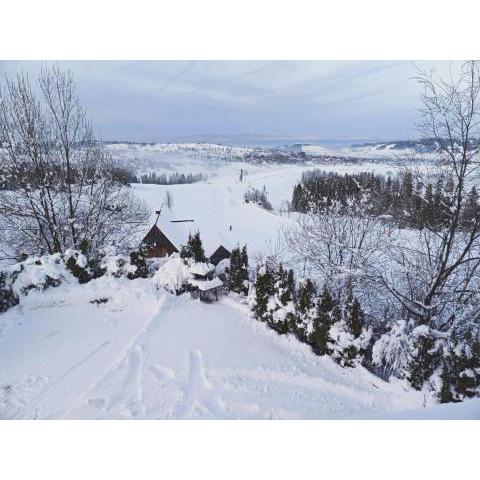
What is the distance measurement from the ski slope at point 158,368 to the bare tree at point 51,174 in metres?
2.96

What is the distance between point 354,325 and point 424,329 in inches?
35.5

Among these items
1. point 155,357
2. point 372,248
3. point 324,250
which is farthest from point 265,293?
point 324,250

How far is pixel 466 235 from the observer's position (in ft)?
16.1

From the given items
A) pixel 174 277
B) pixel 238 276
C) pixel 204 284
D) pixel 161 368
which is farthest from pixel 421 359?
pixel 174 277

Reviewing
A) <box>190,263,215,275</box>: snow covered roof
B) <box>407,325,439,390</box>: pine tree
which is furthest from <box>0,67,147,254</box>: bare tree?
<box>407,325,439,390</box>: pine tree

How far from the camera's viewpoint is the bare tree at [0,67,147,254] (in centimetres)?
618

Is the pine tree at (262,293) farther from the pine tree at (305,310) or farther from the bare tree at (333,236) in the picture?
the bare tree at (333,236)

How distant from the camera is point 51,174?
7.18 meters

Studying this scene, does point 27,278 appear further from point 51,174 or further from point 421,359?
point 421,359

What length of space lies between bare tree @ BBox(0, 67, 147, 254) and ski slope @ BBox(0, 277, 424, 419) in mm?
2960

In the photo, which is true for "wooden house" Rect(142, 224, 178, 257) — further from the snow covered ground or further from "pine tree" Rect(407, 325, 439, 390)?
"pine tree" Rect(407, 325, 439, 390)

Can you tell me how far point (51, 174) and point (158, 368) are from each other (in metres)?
5.62

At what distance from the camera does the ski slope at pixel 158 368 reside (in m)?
3.23
